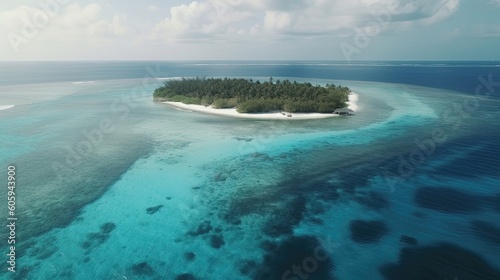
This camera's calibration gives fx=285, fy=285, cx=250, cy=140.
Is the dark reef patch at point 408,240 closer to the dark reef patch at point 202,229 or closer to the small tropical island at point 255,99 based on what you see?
the dark reef patch at point 202,229

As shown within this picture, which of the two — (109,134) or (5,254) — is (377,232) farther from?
(109,134)

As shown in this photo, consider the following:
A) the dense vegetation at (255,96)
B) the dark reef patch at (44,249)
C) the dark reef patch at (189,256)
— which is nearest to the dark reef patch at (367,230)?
the dark reef patch at (189,256)

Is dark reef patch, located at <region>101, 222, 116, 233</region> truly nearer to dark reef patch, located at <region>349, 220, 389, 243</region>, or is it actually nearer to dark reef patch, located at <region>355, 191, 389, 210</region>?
dark reef patch, located at <region>349, 220, 389, 243</region>

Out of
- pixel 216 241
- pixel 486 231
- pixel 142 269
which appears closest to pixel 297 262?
pixel 216 241

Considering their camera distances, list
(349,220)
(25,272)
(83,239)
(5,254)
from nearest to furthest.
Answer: (25,272) → (5,254) → (83,239) → (349,220)

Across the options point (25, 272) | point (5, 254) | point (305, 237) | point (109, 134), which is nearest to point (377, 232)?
point (305, 237)

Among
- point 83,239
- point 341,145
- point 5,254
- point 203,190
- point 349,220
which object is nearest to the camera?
point 5,254

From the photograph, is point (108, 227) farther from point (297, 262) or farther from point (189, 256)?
point (297, 262)
